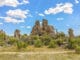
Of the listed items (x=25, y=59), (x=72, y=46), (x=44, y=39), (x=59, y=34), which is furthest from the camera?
(x=59, y=34)

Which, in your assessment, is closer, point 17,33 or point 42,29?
A: point 42,29

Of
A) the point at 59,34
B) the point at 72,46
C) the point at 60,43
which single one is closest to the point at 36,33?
the point at 59,34

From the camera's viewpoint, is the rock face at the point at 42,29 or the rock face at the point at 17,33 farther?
the rock face at the point at 17,33

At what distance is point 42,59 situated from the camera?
1540 centimetres

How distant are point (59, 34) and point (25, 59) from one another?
79.1 m

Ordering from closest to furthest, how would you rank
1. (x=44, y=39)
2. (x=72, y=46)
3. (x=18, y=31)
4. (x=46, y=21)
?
1. (x=72, y=46)
2. (x=44, y=39)
3. (x=46, y=21)
4. (x=18, y=31)

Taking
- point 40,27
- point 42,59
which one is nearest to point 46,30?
point 40,27

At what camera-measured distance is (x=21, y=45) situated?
186 ft

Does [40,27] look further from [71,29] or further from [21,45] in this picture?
[21,45]

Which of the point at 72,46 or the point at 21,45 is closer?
the point at 21,45

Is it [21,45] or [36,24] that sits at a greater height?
[36,24]

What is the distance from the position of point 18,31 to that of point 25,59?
114719 mm

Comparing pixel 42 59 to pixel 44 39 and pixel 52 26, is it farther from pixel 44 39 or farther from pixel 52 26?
pixel 52 26

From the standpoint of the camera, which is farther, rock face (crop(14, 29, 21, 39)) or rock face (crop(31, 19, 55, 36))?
rock face (crop(14, 29, 21, 39))
